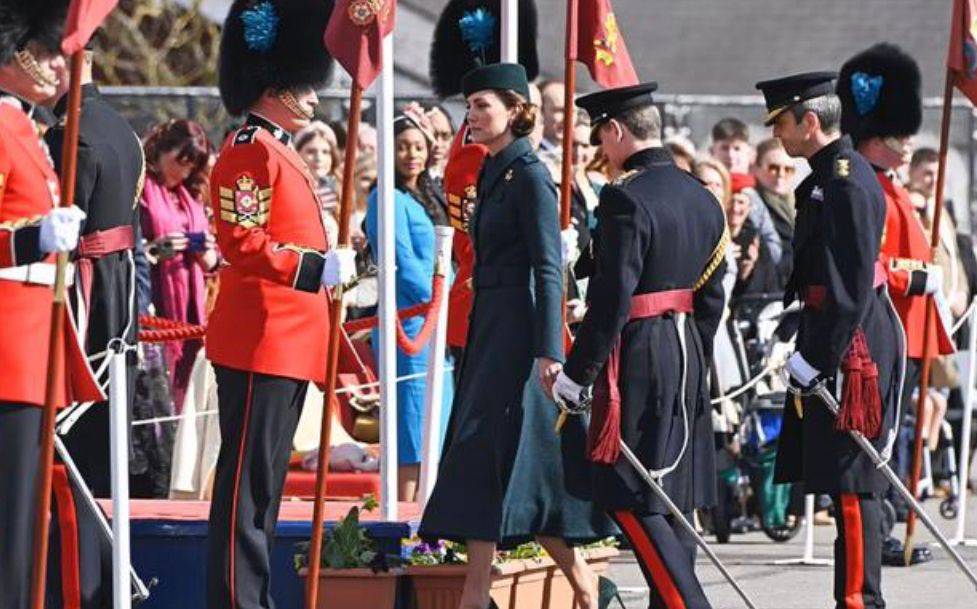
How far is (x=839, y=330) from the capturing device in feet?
31.5

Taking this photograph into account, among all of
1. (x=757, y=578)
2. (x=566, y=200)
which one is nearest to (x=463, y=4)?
(x=566, y=200)

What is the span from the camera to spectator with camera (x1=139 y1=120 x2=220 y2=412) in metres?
13.0

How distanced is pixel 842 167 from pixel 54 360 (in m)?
2.88

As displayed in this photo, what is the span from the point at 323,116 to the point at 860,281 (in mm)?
6880

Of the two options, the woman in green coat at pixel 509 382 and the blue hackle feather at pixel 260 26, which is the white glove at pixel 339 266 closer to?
the woman in green coat at pixel 509 382

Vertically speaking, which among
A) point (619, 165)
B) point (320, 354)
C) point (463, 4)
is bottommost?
point (320, 354)

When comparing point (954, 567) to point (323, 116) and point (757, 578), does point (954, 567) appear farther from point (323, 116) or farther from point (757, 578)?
point (323, 116)

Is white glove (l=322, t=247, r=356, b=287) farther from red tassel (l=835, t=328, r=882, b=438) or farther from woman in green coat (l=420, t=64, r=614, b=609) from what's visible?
red tassel (l=835, t=328, r=882, b=438)

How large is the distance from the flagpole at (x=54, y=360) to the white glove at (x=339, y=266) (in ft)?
3.12

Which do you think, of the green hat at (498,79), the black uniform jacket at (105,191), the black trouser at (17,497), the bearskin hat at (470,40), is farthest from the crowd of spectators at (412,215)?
the black trouser at (17,497)

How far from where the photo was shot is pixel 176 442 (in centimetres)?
1268

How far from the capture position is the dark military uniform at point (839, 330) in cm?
959

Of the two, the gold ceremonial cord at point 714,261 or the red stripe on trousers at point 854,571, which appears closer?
the gold ceremonial cord at point 714,261

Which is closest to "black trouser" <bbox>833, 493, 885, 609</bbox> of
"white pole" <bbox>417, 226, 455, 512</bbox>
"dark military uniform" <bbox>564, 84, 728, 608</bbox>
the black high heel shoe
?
"dark military uniform" <bbox>564, 84, 728, 608</bbox>
